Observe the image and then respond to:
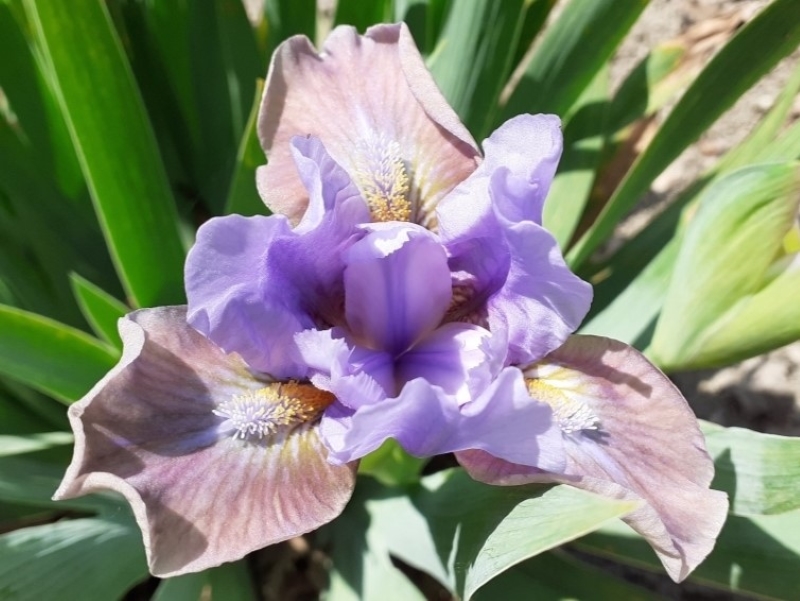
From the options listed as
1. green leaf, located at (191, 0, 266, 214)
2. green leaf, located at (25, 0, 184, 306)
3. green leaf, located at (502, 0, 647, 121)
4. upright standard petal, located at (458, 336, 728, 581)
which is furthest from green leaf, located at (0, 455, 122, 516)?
green leaf, located at (502, 0, 647, 121)

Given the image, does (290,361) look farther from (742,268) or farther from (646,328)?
(646,328)

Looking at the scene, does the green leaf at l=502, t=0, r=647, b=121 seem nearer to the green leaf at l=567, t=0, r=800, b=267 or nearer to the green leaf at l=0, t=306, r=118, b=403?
the green leaf at l=567, t=0, r=800, b=267

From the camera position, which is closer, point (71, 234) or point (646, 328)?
point (646, 328)

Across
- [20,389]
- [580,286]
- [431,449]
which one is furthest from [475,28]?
[20,389]

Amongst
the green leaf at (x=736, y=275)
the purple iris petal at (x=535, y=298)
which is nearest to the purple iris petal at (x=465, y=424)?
the purple iris petal at (x=535, y=298)

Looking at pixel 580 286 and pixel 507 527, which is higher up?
pixel 580 286

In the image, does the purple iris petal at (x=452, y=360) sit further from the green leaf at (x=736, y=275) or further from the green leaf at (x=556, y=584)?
the green leaf at (x=556, y=584)

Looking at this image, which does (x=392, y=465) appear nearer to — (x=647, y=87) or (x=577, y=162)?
(x=577, y=162)
